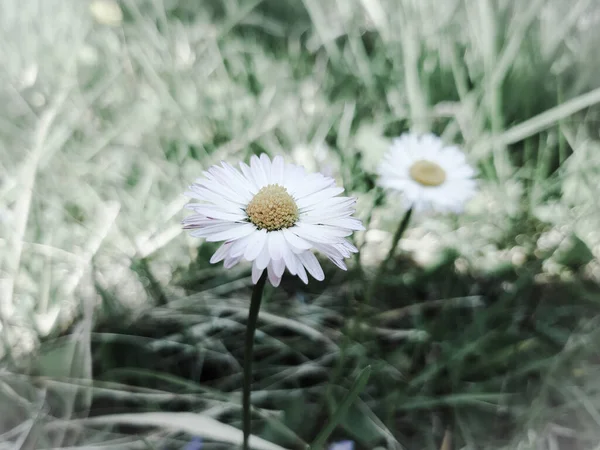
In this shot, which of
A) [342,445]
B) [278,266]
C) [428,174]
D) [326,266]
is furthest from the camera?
[326,266]

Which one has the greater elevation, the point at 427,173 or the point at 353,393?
the point at 427,173

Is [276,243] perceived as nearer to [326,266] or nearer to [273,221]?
[273,221]

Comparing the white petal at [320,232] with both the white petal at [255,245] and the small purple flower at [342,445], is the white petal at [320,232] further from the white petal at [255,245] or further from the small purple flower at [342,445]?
the small purple flower at [342,445]

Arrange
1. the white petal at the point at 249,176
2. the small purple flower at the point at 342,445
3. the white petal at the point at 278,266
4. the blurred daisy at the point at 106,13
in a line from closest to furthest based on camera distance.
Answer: the white petal at the point at 278,266 < the white petal at the point at 249,176 < the small purple flower at the point at 342,445 < the blurred daisy at the point at 106,13

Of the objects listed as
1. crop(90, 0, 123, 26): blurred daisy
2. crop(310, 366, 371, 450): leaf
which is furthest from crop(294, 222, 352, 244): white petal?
crop(90, 0, 123, 26): blurred daisy

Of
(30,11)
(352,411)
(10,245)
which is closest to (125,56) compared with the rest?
(30,11)

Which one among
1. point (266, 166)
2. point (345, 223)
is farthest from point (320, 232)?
point (266, 166)

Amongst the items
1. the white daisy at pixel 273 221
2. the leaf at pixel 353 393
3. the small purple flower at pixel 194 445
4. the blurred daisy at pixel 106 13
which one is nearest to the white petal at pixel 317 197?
the white daisy at pixel 273 221

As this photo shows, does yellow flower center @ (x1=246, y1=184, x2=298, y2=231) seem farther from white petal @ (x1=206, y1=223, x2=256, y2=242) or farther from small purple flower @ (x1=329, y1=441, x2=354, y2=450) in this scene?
small purple flower @ (x1=329, y1=441, x2=354, y2=450)
